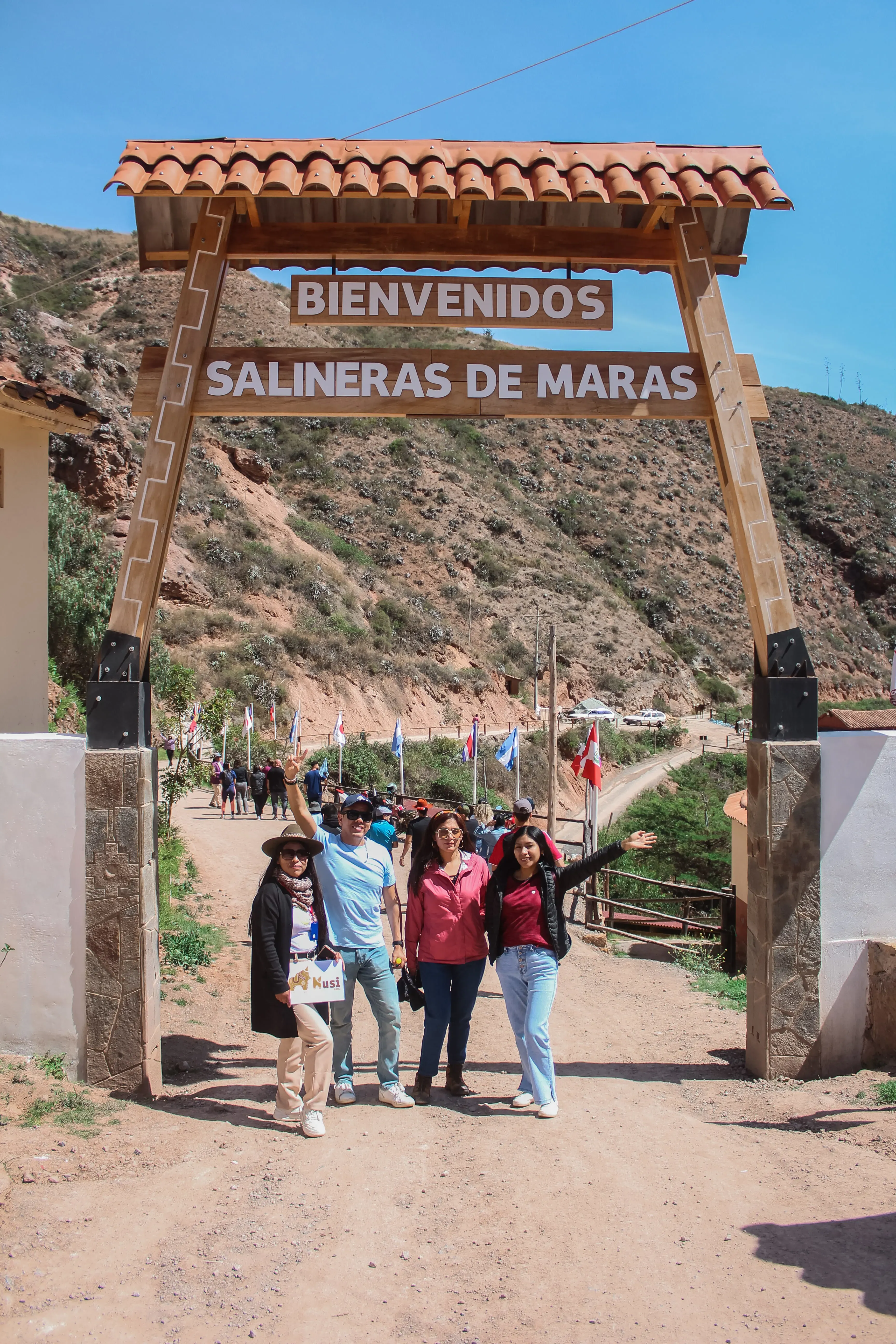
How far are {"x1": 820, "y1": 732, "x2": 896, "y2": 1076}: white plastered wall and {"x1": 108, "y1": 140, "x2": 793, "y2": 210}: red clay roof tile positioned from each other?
134 inches

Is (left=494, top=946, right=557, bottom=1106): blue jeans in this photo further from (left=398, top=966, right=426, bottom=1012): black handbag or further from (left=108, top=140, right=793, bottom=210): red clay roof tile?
(left=108, top=140, right=793, bottom=210): red clay roof tile

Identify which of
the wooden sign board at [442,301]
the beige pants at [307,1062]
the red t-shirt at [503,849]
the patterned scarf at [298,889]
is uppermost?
the wooden sign board at [442,301]

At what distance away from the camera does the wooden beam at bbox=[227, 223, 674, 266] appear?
6.43 metres

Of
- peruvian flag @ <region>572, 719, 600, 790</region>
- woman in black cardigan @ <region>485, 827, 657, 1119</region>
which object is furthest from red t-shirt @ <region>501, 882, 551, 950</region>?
peruvian flag @ <region>572, 719, 600, 790</region>

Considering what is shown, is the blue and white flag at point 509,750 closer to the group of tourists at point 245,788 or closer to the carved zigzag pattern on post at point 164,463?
the group of tourists at point 245,788

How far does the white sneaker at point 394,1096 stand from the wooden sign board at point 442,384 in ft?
12.6

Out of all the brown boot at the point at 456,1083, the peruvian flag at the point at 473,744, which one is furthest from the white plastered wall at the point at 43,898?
the peruvian flag at the point at 473,744

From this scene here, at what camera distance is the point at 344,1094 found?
5.42 metres

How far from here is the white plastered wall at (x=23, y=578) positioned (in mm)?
9297

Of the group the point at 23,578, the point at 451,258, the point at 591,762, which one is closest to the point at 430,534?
the point at 591,762

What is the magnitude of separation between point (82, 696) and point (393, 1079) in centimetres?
1959

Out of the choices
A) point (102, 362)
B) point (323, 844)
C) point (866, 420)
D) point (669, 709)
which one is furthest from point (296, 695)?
point (866, 420)

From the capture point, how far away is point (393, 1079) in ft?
17.8

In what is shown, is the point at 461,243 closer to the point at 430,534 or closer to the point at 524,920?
the point at 524,920
